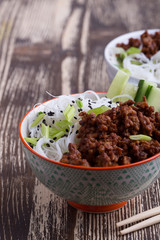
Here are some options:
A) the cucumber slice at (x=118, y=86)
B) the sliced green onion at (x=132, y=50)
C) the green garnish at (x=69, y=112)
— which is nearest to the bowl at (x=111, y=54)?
the sliced green onion at (x=132, y=50)

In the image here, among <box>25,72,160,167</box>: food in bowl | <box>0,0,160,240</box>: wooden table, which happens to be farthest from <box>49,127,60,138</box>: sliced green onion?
<box>0,0,160,240</box>: wooden table

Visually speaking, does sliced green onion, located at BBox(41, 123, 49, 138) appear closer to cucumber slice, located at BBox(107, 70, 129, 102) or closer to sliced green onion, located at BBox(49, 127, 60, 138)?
sliced green onion, located at BBox(49, 127, 60, 138)

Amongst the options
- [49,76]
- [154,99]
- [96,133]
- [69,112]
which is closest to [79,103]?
[69,112]

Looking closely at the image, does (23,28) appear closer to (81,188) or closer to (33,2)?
(33,2)

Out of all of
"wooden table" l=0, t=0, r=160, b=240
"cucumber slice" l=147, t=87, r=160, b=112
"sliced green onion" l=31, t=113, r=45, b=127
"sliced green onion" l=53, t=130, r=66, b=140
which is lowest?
"wooden table" l=0, t=0, r=160, b=240

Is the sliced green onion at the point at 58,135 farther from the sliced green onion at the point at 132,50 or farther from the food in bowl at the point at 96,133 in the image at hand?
the sliced green onion at the point at 132,50

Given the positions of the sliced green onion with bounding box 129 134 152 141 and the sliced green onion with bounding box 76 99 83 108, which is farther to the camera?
the sliced green onion with bounding box 76 99 83 108

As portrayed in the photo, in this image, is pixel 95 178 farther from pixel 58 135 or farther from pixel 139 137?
pixel 58 135
